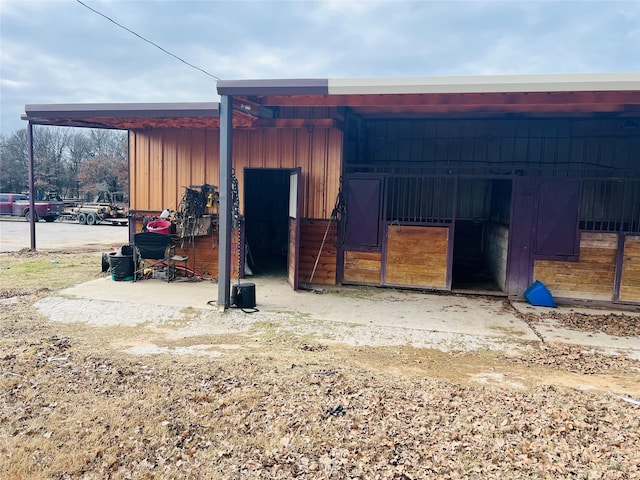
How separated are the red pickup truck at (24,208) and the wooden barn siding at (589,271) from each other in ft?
67.6

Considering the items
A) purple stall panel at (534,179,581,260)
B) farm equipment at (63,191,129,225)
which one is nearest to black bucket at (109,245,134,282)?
purple stall panel at (534,179,581,260)

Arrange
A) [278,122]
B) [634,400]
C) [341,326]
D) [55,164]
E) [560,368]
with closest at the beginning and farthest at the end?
[634,400]
[560,368]
[341,326]
[278,122]
[55,164]

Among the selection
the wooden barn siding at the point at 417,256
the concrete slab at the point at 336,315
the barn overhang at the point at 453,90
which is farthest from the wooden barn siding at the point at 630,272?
the wooden barn siding at the point at 417,256

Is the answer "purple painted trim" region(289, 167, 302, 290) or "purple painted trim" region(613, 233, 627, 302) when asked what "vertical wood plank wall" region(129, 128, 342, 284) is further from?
"purple painted trim" region(613, 233, 627, 302)

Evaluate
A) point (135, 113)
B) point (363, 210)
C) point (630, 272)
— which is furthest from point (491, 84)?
point (135, 113)

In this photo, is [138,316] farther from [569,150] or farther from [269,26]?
[269,26]

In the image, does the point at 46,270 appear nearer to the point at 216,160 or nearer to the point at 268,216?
the point at 216,160

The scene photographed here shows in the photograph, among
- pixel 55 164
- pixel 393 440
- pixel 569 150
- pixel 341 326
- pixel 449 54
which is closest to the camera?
pixel 393 440

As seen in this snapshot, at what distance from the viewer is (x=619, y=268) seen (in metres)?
5.91

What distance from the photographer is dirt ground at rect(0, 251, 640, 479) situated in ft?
7.11

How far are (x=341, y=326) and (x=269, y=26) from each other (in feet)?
39.3

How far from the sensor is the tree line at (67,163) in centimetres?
3064

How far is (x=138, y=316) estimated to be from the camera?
4.86 m

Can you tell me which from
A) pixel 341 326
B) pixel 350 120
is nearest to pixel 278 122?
pixel 350 120
